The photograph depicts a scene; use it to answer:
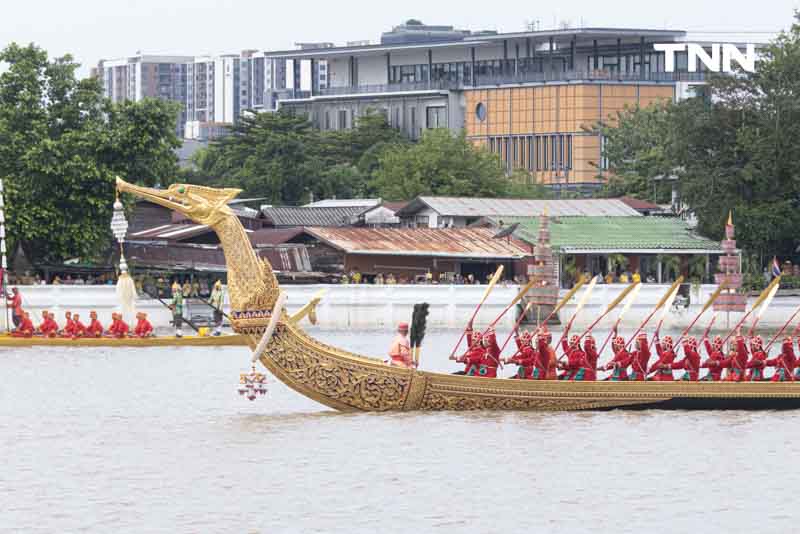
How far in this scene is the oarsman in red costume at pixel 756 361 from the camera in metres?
28.2

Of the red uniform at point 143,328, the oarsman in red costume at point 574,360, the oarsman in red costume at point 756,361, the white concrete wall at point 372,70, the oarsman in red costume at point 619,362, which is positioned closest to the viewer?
the oarsman in red costume at point 574,360

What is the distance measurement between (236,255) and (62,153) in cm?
2541

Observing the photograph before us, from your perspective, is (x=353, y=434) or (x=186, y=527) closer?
(x=186, y=527)

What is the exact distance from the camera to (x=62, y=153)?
5144 centimetres

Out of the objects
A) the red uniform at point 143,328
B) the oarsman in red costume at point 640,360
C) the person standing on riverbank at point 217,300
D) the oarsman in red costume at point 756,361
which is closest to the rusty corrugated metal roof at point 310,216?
the person standing on riverbank at point 217,300

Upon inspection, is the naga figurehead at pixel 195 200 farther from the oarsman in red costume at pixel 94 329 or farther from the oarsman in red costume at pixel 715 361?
the oarsman in red costume at pixel 94 329

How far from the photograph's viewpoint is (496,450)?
25.7 meters

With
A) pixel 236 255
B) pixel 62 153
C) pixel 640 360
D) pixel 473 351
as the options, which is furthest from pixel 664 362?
pixel 62 153

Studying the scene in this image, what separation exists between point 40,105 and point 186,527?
33.7 metres

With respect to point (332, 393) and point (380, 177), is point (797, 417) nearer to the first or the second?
point (332, 393)

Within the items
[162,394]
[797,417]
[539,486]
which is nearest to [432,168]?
[162,394]

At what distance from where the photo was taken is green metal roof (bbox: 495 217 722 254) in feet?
194

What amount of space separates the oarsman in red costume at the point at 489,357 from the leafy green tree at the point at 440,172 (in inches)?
1790

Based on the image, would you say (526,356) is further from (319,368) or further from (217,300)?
(217,300)
